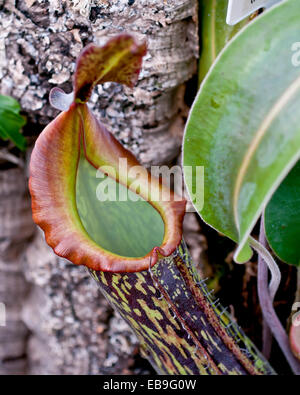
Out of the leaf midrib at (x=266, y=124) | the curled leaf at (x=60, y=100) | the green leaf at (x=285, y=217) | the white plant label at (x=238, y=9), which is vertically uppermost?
the white plant label at (x=238, y=9)

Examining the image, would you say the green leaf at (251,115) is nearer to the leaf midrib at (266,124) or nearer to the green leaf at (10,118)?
the leaf midrib at (266,124)

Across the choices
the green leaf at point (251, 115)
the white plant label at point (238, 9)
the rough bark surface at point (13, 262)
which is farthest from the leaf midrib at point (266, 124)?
the rough bark surface at point (13, 262)

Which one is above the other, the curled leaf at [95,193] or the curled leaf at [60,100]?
the curled leaf at [60,100]

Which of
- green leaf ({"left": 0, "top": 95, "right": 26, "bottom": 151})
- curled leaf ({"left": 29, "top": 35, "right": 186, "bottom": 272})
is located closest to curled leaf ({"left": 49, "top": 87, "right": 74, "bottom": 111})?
curled leaf ({"left": 29, "top": 35, "right": 186, "bottom": 272})
